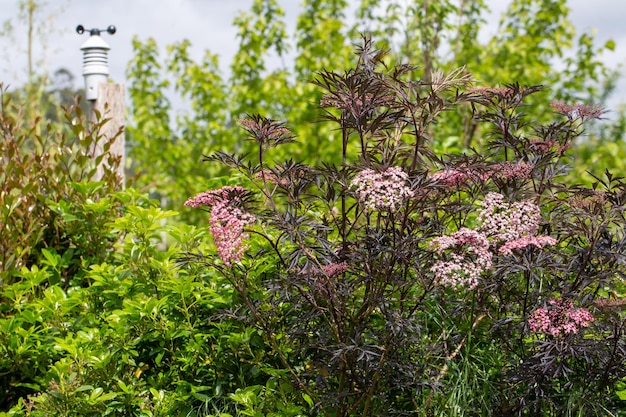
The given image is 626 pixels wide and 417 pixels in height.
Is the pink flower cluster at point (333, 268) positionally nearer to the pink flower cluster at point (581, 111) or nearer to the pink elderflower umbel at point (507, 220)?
the pink elderflower umbel at point (507, 220)

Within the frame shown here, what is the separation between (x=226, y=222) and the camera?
252 centimetres

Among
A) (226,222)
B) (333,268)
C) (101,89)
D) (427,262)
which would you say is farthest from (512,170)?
(101,89)

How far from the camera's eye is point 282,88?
24.8ft

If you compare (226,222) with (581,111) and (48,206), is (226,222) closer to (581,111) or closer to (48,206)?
(581,111)

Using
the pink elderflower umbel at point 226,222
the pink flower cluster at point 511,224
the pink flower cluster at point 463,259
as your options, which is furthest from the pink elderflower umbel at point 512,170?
the pink elderflower umbel at point 226,222

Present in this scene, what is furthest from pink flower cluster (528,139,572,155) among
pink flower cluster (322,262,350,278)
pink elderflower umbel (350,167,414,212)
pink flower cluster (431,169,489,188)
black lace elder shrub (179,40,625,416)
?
pink flower cluster (322,262,350,278)

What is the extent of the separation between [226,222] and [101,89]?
3.21 metres

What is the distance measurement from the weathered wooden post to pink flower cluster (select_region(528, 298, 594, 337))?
138 inches

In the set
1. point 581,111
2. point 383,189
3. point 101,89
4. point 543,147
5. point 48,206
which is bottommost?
point 48,206

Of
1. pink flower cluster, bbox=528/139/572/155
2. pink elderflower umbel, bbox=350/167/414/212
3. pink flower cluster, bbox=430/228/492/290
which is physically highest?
pink flower cluster, bbox=528/139/572/155

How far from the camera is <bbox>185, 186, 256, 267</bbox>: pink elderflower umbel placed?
2.44 metres

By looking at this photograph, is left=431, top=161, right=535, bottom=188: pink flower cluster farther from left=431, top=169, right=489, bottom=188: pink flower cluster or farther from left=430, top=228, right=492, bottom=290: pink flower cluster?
left=430, top=228, right=492, bottom=290: pink flower cluster

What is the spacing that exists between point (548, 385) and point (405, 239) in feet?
2.62

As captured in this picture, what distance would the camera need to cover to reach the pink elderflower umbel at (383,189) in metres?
2.33
